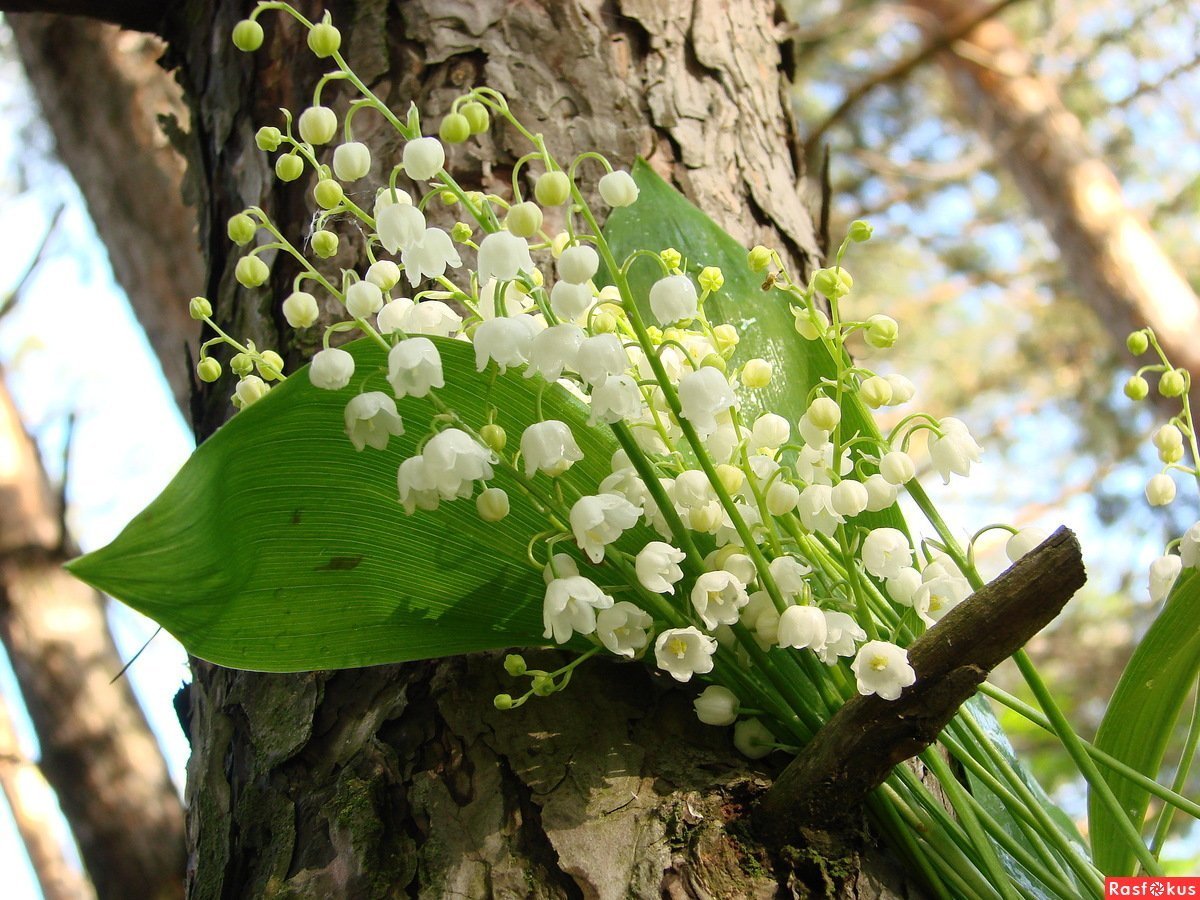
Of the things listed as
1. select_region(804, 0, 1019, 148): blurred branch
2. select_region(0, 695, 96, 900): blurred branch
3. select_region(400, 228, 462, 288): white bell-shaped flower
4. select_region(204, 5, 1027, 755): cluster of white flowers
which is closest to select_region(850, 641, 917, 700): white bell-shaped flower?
select_region(204, 5, 1027, 755): cluster of white flowers

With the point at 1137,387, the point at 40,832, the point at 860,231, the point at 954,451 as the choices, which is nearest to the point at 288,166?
the point at 860,231

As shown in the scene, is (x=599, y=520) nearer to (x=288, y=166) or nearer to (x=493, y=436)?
(x=493, y=436)

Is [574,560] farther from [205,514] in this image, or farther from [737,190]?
[737,190]

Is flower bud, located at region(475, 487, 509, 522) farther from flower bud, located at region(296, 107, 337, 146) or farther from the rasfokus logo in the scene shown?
the rasfokus logo

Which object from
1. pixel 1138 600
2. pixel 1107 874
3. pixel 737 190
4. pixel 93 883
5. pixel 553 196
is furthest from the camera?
pixel 1138 600

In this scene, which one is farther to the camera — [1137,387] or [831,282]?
[1137,387]

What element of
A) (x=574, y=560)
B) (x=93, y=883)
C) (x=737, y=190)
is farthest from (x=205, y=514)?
(x=93, y=883)
